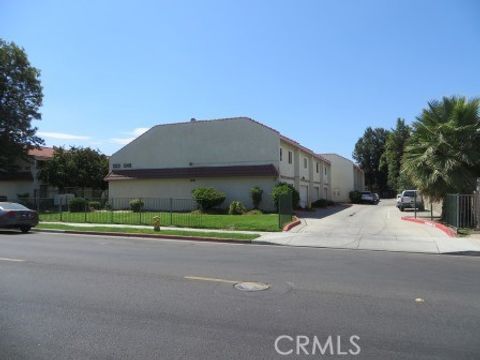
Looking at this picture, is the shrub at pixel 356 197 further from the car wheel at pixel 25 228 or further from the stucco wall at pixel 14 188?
the car wheel at pixel 25 228

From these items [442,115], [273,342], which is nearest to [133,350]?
[273,342]

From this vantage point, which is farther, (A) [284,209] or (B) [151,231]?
(A) [284,209]

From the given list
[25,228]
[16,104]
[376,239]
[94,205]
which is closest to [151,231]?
[25,228]

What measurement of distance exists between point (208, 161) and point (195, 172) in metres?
1.43

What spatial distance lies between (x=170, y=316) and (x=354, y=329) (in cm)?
245

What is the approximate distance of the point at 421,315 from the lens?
258 inches

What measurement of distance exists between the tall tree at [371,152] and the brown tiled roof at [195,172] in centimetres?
6685

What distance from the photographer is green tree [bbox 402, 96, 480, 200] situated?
2095 cm

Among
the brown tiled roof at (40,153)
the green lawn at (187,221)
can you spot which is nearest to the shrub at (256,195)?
the green lawn at (187,221)

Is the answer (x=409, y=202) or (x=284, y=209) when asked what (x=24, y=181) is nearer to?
(x=284, y=209)

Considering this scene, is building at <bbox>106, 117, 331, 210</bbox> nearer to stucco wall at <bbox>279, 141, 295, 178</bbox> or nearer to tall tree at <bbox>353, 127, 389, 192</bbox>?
stucco wall at <bbox>279, 141, 295, 178</bbox>

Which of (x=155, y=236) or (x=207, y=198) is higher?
(x=207, y=198)

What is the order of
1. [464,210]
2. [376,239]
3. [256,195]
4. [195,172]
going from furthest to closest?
[195,172]
[256,195]
[464,210]
[376,239]

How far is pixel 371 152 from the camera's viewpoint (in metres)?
95.0
